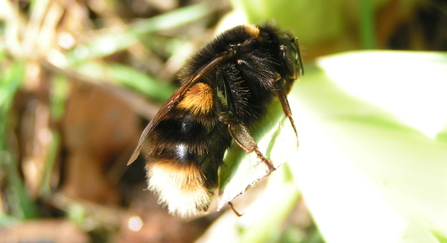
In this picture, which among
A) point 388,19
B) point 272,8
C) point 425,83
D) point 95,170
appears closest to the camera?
point 425,83

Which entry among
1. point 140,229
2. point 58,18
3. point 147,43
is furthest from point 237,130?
point 58,18

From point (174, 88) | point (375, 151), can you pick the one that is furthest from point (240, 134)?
point (174, 88)

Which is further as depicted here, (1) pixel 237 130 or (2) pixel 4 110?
(2) pixel 4 110

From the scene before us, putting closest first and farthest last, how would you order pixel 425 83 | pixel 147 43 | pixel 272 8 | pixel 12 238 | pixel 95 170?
pixel 425 83, pixel 272 8, pixel 12 238, pixel 95 170, pixel 147 43

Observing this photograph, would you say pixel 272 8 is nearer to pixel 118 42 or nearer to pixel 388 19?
pixel 388 19

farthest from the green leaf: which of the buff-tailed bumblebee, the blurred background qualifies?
the buff-tailed bumblebee

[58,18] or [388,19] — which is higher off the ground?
[58,18]

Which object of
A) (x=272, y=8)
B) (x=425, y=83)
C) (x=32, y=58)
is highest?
(x=32, y=58)
